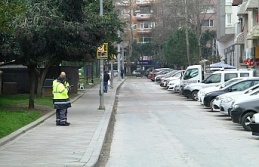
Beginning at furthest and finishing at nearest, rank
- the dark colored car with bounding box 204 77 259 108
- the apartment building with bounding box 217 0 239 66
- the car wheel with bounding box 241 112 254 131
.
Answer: the apartment building with bounding box 217 0 239 66, the dark colored car with bounding box 204 77 259 108, the car wheel with bounding box 241 112 254 131

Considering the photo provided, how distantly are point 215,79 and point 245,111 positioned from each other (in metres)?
15.2

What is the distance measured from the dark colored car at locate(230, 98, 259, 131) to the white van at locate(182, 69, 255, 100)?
13.1 meters

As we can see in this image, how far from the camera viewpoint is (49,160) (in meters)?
11.4

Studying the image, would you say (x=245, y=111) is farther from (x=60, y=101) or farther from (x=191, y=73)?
(x=191, y=73)

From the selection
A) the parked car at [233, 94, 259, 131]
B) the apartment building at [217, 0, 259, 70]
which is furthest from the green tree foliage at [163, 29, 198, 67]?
the parked car at [233, 94, 259, 131]

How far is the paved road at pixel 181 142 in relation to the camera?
12094 mm

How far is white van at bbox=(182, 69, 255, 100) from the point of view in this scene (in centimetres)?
3175

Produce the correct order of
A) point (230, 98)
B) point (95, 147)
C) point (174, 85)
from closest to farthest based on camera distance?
point (95, 147) < point (230, 98) < point (174, 85)

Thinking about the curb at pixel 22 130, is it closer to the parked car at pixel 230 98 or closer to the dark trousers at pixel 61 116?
the dark trousers at pixel 61 116

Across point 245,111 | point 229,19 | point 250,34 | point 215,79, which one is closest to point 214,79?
point 215,79

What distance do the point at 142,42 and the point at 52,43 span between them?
89352 millimetres

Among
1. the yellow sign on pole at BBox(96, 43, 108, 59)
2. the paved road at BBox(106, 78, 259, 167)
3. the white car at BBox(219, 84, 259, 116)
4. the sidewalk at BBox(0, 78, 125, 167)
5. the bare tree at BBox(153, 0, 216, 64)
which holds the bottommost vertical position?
the paved road at BBox(106, 78, 259, 167)

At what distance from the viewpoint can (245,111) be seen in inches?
710

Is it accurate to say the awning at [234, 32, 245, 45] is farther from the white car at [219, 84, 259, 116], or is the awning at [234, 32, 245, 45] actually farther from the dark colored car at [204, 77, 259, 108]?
the white car at [219, 84, 259, 116]
